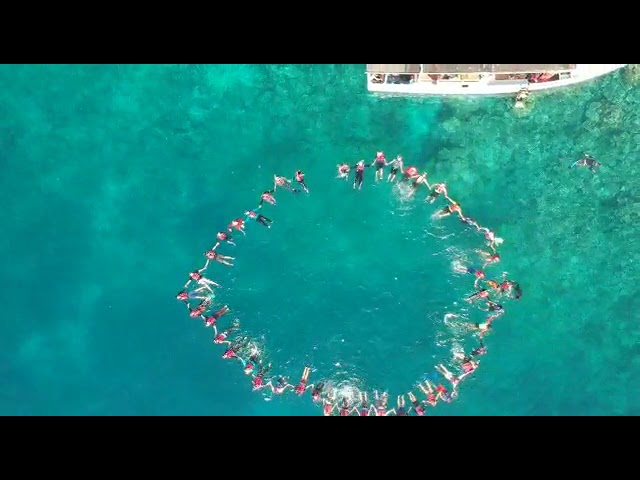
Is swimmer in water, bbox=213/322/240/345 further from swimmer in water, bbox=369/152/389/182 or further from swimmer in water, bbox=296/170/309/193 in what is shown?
swimmer in water, bbox=369/152/389/182

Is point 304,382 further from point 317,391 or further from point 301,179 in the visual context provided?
point 301,179

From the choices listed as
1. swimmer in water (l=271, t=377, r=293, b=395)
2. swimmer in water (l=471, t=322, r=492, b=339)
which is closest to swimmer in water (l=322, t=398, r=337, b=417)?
swimmer in water (l=271, t=377, r=293, b=395)

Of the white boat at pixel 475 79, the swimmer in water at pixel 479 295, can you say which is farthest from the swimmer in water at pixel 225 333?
the white boat at pixel 475 79

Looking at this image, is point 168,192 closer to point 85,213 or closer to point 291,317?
point 85,213

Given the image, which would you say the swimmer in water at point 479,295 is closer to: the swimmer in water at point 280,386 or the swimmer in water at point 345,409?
the swimmer in water at point 345,409
